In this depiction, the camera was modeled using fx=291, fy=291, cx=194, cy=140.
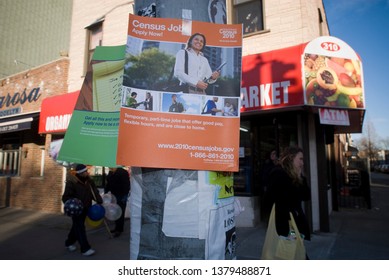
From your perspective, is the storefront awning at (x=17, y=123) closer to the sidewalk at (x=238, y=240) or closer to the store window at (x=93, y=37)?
the store window at (x=93, y=37)

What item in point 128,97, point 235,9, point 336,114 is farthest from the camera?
point 235,9

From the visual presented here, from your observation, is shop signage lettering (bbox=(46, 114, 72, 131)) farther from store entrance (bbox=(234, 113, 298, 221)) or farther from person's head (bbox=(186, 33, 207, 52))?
person's head (bbox=(186, 33, 207, 52))

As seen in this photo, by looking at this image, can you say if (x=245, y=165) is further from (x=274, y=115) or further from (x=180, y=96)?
(x=180, y=96)

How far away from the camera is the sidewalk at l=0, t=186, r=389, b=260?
5.35 metres

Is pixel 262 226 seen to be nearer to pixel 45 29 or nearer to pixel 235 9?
pixel 235 9

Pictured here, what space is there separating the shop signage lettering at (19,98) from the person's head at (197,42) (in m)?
10.9

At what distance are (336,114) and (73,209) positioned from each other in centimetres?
561

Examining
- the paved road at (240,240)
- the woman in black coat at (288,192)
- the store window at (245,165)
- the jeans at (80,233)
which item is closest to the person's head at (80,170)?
the jeans at (80,233)

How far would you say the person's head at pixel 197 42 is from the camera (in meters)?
2.09

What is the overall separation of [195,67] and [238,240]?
4974 millimetres

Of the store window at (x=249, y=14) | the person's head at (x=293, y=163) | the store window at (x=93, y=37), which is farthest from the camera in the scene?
the store window at (x=93, y=37)

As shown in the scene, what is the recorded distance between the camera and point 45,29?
1620 cm

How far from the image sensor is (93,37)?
10781mm
